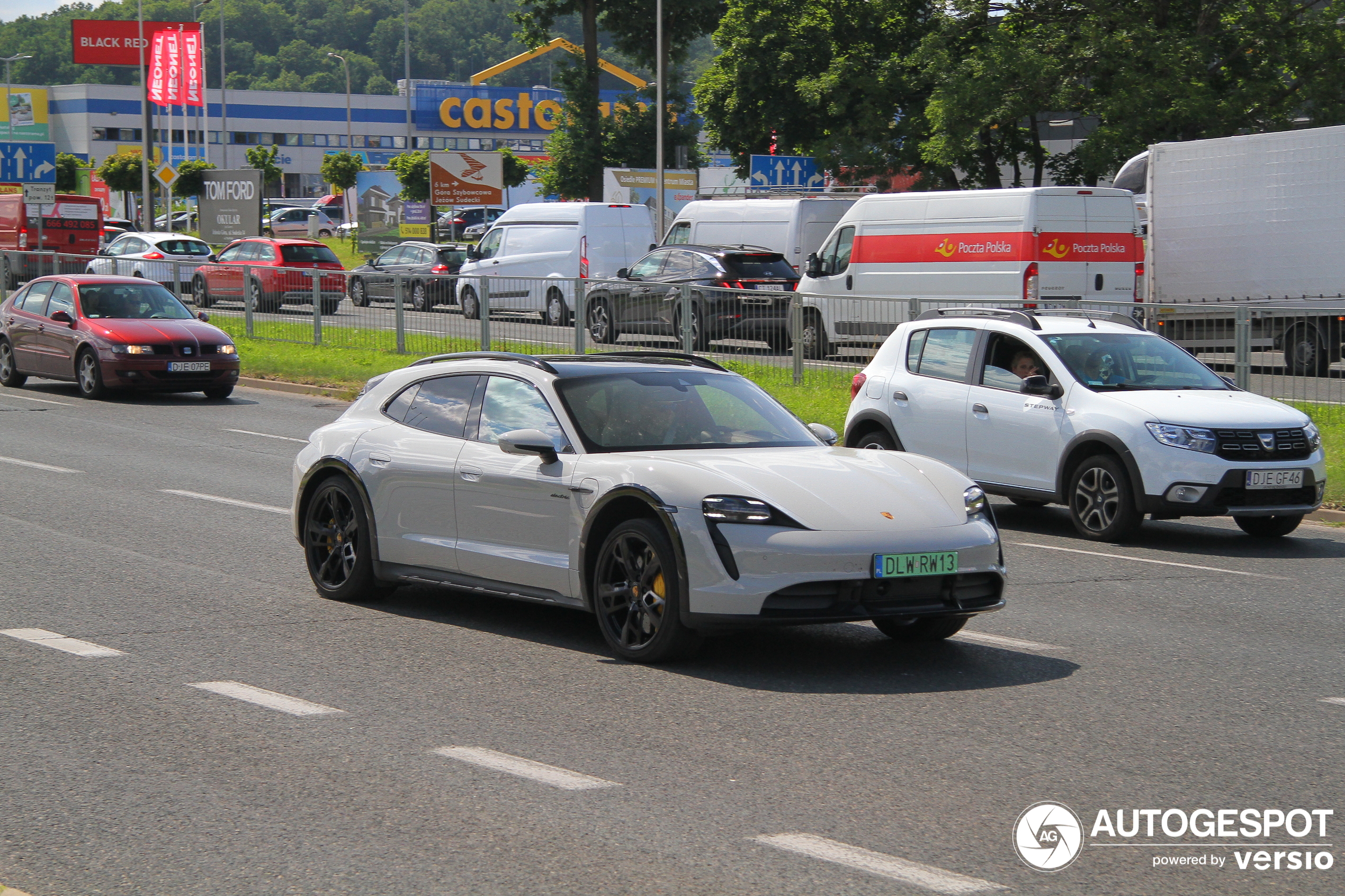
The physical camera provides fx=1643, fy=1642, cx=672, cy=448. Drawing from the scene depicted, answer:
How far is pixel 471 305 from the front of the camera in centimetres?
2405

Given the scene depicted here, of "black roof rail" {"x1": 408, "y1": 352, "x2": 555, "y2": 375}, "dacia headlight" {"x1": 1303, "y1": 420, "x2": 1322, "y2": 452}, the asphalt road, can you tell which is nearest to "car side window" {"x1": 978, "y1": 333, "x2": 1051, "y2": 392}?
Answer: "dacia headlight" {"x1": 1303, "y1": 420, "x2": 1322, "y2": 452}

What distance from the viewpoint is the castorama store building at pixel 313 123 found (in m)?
109

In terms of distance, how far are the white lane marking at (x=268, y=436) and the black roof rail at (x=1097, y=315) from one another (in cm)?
773

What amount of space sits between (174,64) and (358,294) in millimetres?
39031

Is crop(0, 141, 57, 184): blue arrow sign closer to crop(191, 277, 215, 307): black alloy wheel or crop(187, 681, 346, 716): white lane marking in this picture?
crop(191, 277, 215, 307): black alloy wheel

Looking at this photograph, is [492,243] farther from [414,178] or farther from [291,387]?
[414,178]

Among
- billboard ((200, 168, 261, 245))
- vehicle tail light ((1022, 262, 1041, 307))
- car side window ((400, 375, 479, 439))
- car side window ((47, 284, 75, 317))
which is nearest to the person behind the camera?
car side window ((400, 375, 479, 439))

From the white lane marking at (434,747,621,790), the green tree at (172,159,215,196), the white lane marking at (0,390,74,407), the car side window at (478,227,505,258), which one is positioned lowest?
the white lane marking at (434,747,621,790)

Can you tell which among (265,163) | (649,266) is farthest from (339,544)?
(265,163)

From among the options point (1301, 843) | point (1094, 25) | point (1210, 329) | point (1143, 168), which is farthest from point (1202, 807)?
point (1094, 25)

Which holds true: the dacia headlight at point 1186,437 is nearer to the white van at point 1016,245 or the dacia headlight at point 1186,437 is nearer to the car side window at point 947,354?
the car side window at point 947,354

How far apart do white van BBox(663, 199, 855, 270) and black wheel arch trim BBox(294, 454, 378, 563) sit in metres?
20.3

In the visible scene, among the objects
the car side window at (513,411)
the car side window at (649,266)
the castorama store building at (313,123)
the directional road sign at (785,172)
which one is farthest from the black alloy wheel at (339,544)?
the castorama store building at (313,123)

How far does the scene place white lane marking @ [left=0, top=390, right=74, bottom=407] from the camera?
21062 millimetres
